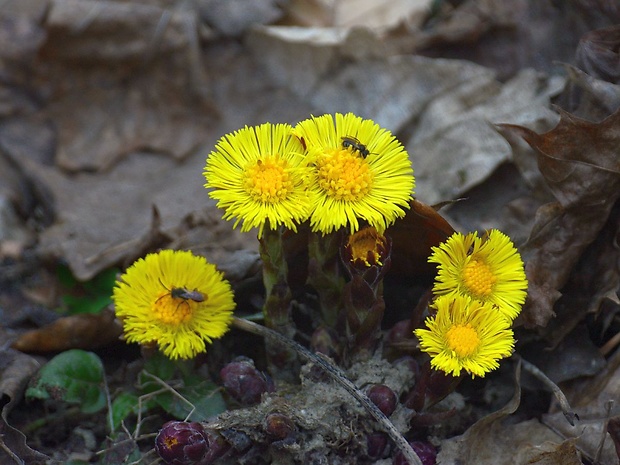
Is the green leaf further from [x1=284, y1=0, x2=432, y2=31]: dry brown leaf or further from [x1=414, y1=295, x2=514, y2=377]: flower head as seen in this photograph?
[x1=284, y1=0, x2=432, y2=31]: dry brown leaf

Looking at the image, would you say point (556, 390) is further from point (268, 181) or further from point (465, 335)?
point (268, 181)

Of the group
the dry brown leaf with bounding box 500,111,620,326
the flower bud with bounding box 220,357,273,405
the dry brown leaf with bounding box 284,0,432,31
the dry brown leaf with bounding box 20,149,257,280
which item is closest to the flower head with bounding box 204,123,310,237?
the flower bud with bounding box 220,357,273,405

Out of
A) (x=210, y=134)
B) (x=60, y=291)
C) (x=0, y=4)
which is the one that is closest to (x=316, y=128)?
(x=60, y=291)

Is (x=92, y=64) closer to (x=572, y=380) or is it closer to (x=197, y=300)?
(x=197, y=300)

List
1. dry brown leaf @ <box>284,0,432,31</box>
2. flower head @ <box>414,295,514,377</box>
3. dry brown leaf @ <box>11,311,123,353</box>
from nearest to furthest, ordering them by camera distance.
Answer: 1. flower head @ <box>414,295,514,377</box>
2. dry brown leaf @ <box>11,311,123,353</box>
3. dry brown leaf @ <box>284,0,432,31</box>

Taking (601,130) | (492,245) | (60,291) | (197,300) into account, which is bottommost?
(60,291)
